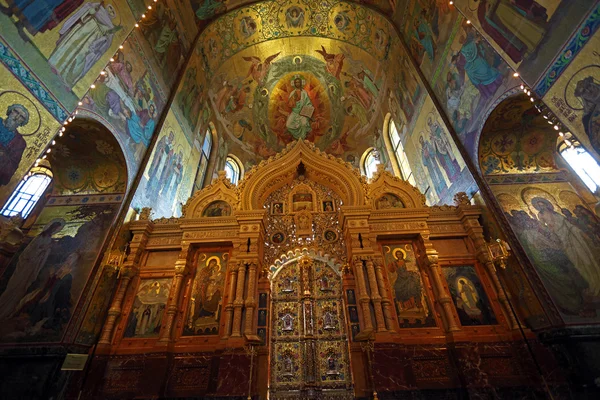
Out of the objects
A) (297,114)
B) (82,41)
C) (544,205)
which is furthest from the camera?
(297,114)

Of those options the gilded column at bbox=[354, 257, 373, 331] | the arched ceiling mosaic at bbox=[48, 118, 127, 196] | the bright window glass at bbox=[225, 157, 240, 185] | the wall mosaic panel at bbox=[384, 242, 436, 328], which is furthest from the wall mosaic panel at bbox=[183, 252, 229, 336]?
the bright window glass at bbox=[225, 157, 240, 185]

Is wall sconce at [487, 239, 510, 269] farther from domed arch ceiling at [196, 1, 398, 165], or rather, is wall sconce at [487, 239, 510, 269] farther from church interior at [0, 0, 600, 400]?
domed arch ceiling at [196, 1, 398, 165]

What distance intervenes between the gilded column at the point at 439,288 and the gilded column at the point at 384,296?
4.31 ft

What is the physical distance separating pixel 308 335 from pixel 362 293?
1.83 metres

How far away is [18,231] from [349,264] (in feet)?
29.5

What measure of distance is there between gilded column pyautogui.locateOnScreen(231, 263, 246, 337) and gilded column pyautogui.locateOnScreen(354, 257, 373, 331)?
3114 millimetres

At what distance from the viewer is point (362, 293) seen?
740 centimetres

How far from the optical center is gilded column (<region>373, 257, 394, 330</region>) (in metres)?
7.09

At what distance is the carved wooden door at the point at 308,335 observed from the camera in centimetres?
696

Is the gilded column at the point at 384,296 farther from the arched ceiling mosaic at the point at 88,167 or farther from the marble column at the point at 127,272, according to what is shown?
the arched ceiling mosaic at the point at 88,167

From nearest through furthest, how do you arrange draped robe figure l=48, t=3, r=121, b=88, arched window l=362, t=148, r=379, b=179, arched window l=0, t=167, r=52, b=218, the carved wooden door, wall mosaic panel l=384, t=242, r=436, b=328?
draped robe figure l=48, t=3, r=121, b=88 < the carved wooden door < wall mosaic panel l=384, t=242, r=436, b=328 < arched window l=0, t=167, r=52, b=218 < arched window l=362, t=148, r=379, b=179

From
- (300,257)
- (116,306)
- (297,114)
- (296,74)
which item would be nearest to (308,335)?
(300,257)

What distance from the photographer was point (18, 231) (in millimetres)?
7336

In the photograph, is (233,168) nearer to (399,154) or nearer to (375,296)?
(399,154)
